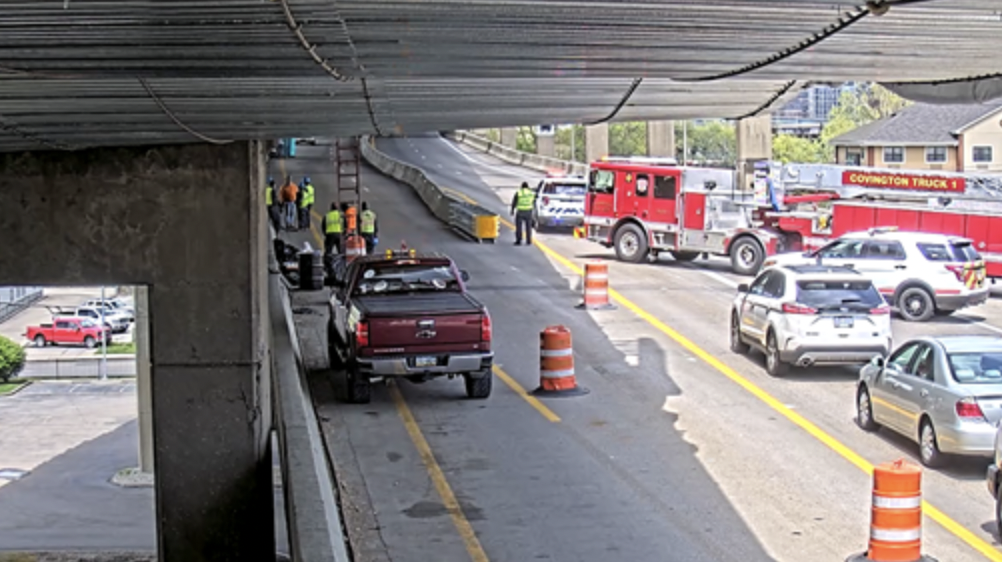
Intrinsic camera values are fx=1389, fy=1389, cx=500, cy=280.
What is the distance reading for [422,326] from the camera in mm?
18438

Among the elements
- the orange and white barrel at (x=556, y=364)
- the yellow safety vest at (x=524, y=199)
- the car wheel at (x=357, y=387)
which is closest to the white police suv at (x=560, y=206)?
the yellow safety vest at (x=524, y=199)

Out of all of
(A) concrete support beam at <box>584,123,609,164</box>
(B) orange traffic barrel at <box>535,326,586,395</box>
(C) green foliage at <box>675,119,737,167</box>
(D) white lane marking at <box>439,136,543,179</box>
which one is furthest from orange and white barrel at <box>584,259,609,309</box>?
(C) green foliage at <box>675,119,737,167</box>

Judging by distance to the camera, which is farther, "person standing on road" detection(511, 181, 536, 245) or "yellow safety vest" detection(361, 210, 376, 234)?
"person standing on road" detection(511, 181, 536, 245)

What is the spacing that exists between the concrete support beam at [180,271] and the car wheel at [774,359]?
9928 mm

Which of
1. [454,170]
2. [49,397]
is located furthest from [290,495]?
[454,170]

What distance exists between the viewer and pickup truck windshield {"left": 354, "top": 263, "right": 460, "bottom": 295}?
19875mm

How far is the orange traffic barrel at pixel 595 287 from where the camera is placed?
27059mm

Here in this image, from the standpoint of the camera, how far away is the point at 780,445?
16.6m

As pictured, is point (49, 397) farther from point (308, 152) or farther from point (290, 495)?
point (290, 495)

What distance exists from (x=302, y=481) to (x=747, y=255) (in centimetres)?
2374

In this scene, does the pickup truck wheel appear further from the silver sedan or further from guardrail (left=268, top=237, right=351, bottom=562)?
the silver sedan

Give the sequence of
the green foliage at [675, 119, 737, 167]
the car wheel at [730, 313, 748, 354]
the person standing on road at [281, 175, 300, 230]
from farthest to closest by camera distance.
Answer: the green foliage at [675, 119, 737, 167] → the person standing on road at [281, 175, 300, 230] → the car wheel at [730, 313, 748, 354]

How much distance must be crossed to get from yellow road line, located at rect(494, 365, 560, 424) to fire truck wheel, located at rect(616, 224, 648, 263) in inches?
540

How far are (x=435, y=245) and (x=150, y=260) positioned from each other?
24880mm
